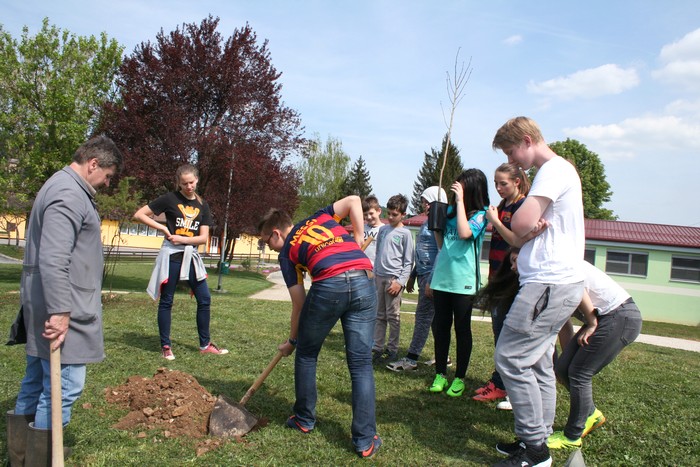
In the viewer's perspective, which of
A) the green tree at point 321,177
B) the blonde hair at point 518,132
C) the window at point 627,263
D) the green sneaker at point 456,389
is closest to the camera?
the blonde hair at point 518,132

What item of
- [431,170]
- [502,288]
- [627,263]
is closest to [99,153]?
[502,288]

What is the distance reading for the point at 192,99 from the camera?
55.9ft

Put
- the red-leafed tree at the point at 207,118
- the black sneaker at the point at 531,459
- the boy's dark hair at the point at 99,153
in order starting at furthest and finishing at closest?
the red-leafed tree at the point at 207,118
the black sneaker at the point at 531,459
the boy's dark hair at the point at 99,153

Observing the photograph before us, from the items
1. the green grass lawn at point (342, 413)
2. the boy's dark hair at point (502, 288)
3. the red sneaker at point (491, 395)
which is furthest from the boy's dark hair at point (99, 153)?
the red sneaker at point (491, 395)

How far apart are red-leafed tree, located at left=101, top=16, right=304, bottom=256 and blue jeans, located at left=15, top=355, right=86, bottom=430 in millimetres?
13165

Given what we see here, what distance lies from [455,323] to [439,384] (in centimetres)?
60

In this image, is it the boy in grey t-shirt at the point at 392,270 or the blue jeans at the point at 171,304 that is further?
the boy in grey t-shirt at the point at 392,270

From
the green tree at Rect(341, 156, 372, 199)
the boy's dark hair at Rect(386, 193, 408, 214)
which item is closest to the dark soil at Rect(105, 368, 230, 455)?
the boy's dark hair at Rect(386, 193, 408, 214)

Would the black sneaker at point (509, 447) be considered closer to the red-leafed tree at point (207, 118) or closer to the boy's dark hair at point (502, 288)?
the boy's dark hair at point (502, 288)

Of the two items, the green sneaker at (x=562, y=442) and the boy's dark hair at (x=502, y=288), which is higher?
the boy's dark hair at (x=502, y=288)

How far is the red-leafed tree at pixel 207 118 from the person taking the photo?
52.1 feet

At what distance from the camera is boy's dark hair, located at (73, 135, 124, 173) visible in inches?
120

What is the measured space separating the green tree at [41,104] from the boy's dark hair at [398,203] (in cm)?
1396

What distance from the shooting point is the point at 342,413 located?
422 centimetres
